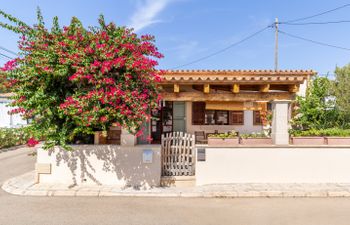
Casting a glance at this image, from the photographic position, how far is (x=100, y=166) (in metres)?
5.95

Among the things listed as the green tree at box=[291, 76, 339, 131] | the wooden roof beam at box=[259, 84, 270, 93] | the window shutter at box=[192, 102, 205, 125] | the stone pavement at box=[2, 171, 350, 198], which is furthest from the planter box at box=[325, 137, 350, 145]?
the window shutter at box=[192, 102, 205, 125]

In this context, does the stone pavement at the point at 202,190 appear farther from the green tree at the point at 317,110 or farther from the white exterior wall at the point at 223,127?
the white exterior wall at the point at 223,127

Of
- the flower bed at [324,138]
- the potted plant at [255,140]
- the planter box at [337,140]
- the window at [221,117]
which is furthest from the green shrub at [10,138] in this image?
the planter box at [337,140]

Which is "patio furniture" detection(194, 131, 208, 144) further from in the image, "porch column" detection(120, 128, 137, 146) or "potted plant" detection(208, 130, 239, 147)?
"porch column" detection(120, 128, 137, 146)

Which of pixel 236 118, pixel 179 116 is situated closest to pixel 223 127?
pixel 236 118

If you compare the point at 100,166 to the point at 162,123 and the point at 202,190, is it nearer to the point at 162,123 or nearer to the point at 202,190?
the point at 202,190

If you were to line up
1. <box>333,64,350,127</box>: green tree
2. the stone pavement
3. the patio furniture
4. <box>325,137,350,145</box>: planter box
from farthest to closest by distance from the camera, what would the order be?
1. the patio furniture
2. <box>333,64,350,127</box>: green tree
3. <box>325,137,350,145</box>: planter box
4. the stone pavement

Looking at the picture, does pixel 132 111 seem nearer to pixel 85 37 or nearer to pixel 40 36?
pixel 85 37

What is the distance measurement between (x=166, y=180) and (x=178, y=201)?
1.09 m

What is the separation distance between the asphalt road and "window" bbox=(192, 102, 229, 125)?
592 cm

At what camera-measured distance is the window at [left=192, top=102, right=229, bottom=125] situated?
35.1 ft

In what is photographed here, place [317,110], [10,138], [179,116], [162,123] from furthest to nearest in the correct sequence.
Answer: [10,138] < [179,116] < [162,123] < [317,110]

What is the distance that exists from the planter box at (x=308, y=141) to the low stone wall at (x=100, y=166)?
4.77 meters

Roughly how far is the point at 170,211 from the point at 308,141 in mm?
5332
